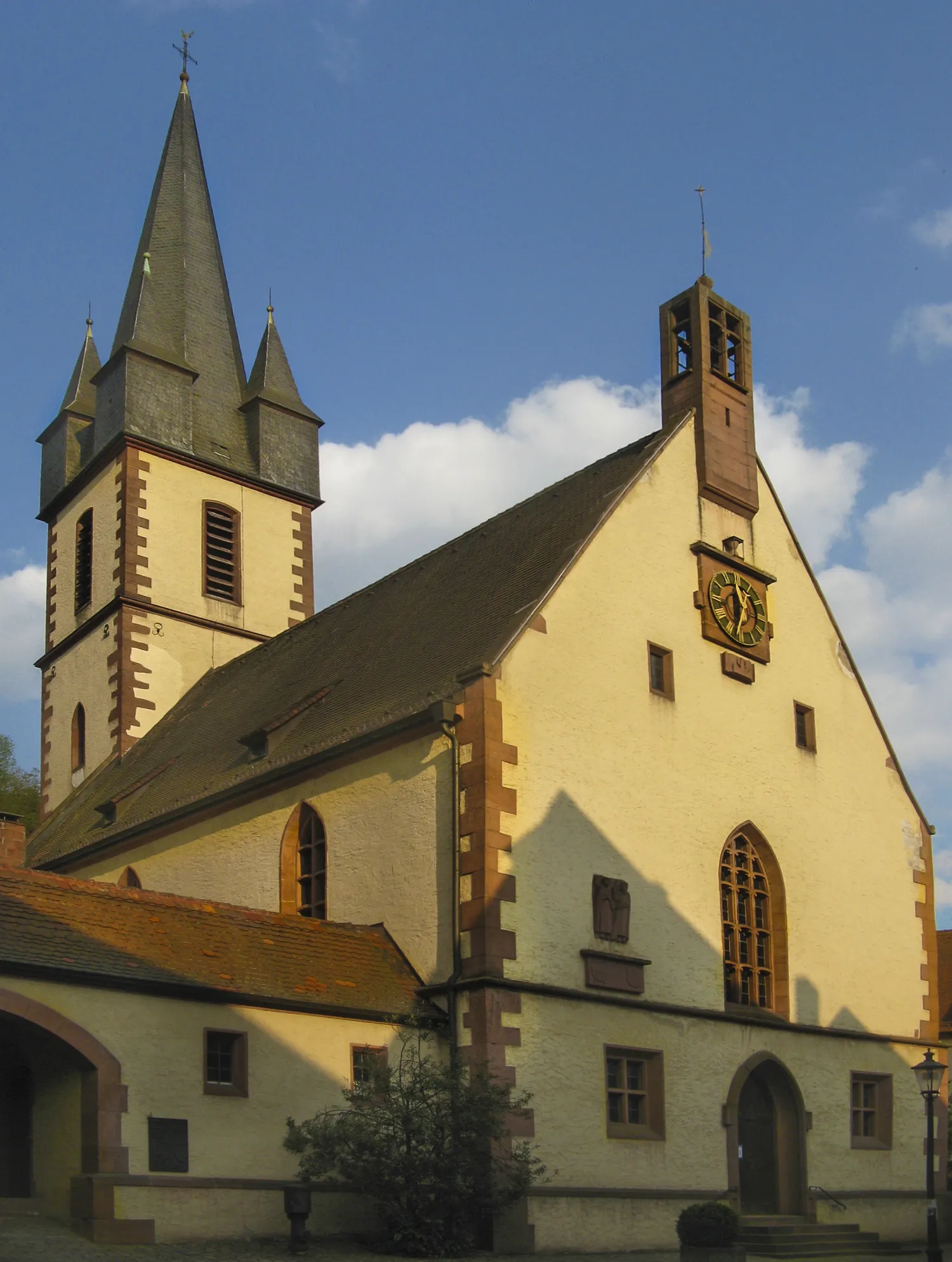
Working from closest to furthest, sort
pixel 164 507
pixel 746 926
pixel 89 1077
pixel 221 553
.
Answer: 1. pixel 89 1077
2. pixel 746 926
3. pixel 164 507
4. pixel 221 553

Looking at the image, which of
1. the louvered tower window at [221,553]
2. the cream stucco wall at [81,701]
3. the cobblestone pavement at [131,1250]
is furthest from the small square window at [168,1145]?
the louvered tower window at [221,553]

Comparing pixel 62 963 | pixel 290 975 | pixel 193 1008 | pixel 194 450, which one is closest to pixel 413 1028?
pixel 290 975

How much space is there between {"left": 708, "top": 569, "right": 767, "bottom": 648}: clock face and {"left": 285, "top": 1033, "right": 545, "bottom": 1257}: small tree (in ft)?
29.8

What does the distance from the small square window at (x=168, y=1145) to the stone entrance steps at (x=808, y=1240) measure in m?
7.65

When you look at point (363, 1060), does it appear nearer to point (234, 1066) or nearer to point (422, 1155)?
point (234, 1066)

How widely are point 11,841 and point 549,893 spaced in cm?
967

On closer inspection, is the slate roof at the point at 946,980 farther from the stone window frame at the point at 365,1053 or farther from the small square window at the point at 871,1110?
the stone window frame at the point at 365,1053

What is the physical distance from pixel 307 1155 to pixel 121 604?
19.0 metres

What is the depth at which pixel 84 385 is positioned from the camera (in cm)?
4100

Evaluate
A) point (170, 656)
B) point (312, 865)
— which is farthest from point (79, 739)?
point (312, 865)

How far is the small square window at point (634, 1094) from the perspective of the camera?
21.6 meters

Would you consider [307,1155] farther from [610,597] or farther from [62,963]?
[610,597]

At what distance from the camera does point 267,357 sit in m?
40.6

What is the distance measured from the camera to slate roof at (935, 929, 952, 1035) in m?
39.1
